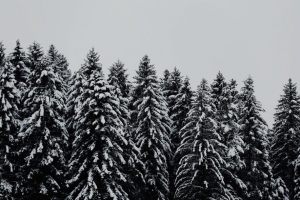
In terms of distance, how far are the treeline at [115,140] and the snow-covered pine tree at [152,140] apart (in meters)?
0.10

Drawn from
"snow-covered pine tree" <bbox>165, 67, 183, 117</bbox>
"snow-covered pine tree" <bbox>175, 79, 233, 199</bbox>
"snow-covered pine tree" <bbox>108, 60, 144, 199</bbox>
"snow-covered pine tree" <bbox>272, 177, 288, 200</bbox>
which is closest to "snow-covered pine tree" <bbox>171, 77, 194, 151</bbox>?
"snow-covered pine tree" <bbox>165, 67, 183, 117</bbox>

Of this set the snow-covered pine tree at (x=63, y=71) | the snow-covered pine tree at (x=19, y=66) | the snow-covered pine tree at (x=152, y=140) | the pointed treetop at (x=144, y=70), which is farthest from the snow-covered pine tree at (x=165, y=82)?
the snow-covered pine tree at (x=19, y=66)

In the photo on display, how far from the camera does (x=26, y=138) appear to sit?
26.2 meters

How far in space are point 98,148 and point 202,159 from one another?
8232mm

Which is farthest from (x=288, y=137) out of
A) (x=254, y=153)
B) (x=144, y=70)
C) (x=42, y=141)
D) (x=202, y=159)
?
(x=42, y=141)

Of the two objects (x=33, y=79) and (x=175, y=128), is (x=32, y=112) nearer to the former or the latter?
(x=33, y=79)

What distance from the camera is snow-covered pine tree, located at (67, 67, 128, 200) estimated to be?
24.9 metres

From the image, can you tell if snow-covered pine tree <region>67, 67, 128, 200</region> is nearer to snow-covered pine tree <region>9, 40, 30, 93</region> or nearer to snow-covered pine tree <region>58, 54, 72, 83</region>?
snow-covered pine tree <region>9, 40, 30, 93</region>

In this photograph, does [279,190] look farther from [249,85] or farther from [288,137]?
[249,85]

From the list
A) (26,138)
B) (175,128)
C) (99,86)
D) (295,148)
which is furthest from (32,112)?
(295,148)

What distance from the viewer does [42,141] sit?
26.0 metres

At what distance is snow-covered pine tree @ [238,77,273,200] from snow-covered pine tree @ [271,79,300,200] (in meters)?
4.49

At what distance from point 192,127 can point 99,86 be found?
30.5 ft

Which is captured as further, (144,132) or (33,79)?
(144,132)
